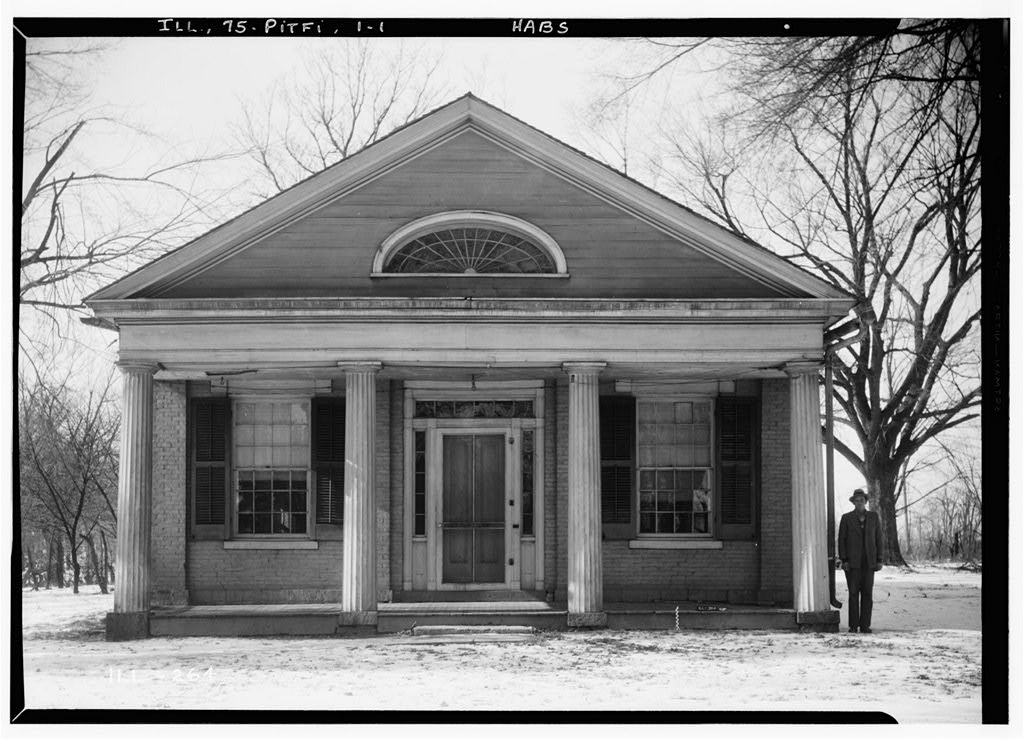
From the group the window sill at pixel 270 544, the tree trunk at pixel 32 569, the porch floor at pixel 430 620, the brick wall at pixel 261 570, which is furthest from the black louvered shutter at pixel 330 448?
the tree trunk at pixel 32 569

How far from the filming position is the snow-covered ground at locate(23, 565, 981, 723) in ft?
37.2

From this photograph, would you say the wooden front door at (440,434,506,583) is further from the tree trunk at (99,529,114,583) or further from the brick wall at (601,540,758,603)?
the tree trunk at (99,529,114,583)

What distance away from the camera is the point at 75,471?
19.5 metres

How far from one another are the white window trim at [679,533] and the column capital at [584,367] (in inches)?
72.7

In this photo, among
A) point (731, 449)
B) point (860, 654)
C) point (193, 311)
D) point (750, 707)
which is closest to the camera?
point (750, 707)

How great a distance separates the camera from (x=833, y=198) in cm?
2192

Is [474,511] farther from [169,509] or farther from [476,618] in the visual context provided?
[169,509]

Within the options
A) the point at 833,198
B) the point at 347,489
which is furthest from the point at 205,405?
the point at 833,198

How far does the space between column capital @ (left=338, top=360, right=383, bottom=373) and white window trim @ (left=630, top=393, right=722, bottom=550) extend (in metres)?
3.46

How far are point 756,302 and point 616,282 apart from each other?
4.88 feet

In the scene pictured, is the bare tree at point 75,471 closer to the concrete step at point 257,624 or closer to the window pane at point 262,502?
the window pane at point 262,502

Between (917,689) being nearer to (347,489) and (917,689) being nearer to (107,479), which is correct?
(347,489)

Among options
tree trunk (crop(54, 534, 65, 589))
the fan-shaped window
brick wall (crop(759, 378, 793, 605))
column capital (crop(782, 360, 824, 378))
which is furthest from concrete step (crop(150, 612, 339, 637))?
column capital (crop(782, 360, 824, 378))

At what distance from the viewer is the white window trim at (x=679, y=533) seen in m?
15.4
